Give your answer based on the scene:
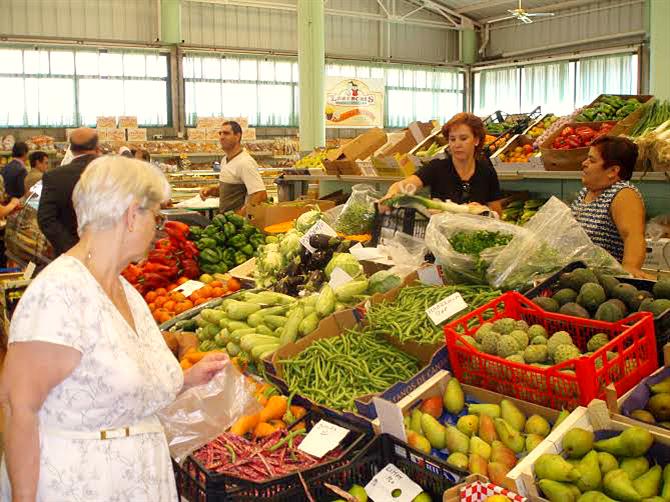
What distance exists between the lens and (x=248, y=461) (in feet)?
7.77

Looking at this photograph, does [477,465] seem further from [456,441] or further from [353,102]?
[353,102]

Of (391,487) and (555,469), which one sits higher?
(555,469)

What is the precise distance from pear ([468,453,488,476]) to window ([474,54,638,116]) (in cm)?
1535

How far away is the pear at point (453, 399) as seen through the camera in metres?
2.45

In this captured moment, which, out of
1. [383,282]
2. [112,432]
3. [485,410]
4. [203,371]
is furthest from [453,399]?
[112,432]

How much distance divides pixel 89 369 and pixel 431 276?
1.76m

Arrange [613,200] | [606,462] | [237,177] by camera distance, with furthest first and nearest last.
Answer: [237,177] → [613,200] → [606,462]

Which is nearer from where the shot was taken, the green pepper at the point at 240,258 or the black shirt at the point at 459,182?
the black shirt at the point at 459,182

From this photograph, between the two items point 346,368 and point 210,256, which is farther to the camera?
point 210,256

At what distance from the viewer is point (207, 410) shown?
2.79 metres

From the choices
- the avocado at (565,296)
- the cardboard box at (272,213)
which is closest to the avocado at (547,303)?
the avocado at (565,296)

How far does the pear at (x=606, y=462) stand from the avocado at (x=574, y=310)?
2.05 ft

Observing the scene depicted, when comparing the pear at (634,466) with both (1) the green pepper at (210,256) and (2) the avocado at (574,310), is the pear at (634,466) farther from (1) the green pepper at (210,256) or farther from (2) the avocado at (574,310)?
(1) the green pepper at (210,256)

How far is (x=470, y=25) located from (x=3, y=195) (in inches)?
523
